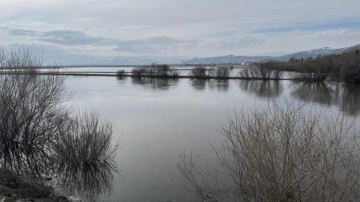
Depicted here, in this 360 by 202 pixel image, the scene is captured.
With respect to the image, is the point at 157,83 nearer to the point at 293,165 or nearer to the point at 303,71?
the point at 303,71

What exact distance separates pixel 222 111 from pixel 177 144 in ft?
37.4

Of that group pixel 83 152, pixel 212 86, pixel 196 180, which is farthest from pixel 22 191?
pixel 212 86

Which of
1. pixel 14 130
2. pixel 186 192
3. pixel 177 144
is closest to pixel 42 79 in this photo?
pixel 14 130

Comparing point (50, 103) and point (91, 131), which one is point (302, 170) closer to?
point (91, 131)

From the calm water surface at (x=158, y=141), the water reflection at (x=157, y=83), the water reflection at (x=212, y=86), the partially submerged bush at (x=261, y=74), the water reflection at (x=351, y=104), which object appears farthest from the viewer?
the partially submerged bush at (x=261, y=74)

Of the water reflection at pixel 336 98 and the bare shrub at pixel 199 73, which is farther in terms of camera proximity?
the bare shrub at pixel 199 73

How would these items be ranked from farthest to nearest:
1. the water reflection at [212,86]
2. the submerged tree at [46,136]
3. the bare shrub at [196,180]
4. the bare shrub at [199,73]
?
the bare shrub at [199,73] → the water reflection at [212,86] → the submerged tree at [46,136] → the bare shrub at [196,180]

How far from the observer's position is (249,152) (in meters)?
7.57

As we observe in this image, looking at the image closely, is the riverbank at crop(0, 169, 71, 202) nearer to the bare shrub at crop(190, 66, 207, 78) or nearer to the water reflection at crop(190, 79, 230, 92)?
the water reflection at crop(190, 79, 230, 92)

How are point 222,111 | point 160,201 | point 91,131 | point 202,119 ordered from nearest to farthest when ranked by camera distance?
point 160,201, point 91,131, point 202,119, point 222,111

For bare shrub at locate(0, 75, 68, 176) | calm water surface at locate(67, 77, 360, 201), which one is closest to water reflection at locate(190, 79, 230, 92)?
calm water surface at locate(67, 77, 360, 201)

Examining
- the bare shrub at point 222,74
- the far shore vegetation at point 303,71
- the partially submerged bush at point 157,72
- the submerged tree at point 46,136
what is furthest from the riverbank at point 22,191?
the partially submerged bush at point 157,72

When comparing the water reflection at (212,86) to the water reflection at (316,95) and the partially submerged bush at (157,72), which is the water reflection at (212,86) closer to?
the water reflection at (316,95)

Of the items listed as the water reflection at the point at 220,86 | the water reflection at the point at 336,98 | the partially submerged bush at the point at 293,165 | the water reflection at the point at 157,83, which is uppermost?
the partially submerged bush at the point at 293,165
